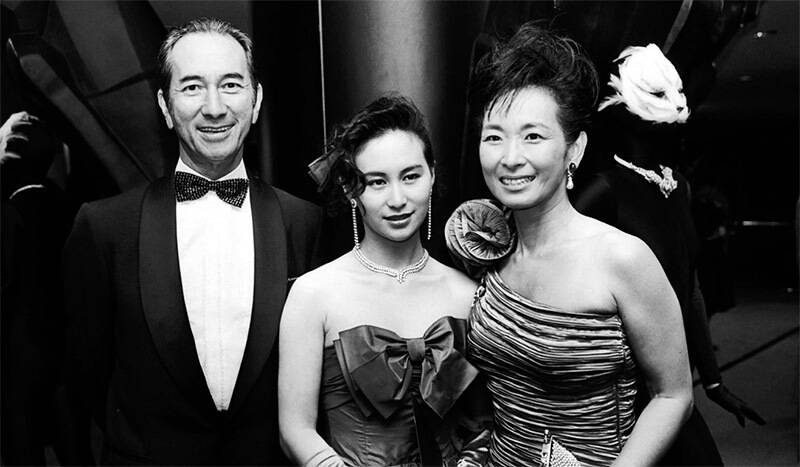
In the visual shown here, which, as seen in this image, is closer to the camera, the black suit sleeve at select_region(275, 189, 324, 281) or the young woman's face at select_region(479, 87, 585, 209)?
the young woman's face at select_region(479, 87, 585, 209)

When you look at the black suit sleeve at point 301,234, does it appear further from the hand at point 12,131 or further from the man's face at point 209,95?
the hand at point 12,131

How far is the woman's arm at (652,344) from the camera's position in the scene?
5.74ft

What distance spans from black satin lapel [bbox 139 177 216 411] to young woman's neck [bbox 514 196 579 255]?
3.08 ft

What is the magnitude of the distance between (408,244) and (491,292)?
26cm

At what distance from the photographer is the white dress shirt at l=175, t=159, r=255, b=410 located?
2041mm

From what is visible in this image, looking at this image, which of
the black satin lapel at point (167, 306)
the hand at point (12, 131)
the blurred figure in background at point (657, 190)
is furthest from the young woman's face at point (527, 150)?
the hand at point (12, 131)

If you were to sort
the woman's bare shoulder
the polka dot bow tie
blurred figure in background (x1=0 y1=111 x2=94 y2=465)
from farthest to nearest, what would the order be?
blurred figure in background (x1=0 y1=111 x2=94 y2=465) < the polka dot bow tie < the woman's bare shoulder

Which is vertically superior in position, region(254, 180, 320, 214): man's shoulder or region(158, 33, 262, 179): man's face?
region(158, 33, 262, 179): man's face

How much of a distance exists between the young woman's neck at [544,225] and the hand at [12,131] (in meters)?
1.63

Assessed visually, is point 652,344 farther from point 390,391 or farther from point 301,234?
point 301,234

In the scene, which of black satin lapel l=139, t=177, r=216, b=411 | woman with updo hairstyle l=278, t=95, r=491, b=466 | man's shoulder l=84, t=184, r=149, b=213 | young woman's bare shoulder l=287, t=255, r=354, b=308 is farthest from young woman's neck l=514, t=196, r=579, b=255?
man's shoulder l=84, t=184, r=149, b=213

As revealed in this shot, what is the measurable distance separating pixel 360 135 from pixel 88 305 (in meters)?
0.89

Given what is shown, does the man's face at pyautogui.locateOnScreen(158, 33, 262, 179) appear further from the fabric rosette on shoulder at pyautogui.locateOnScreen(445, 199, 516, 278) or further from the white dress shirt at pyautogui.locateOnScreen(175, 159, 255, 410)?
the fabric rosette on shoulder at pyautogui.locateOnScreen(445, 199, 516, 278)

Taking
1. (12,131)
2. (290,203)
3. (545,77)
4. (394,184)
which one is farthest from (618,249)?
(12,131)
